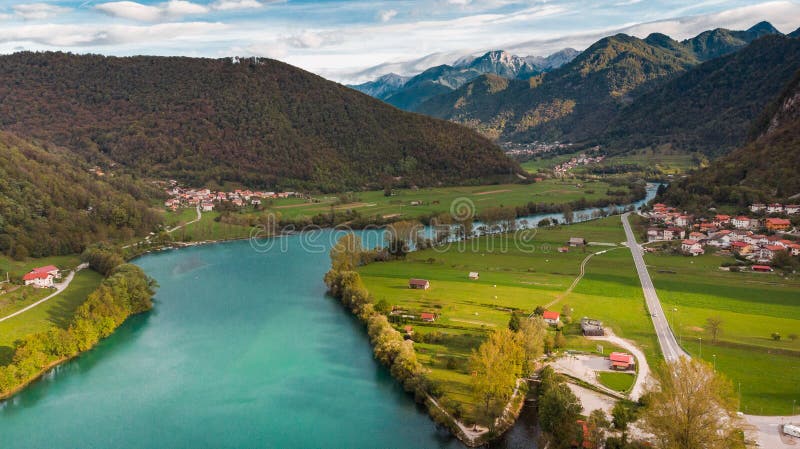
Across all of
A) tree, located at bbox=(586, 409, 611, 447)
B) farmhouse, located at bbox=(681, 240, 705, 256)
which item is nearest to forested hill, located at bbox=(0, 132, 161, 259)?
tree, located at bbox=(586, 409, 611, 447)

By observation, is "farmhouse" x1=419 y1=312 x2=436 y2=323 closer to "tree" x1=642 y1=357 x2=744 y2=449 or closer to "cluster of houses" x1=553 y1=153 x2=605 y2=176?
"tree" x1=642 y1=357 x2=744 y2=449

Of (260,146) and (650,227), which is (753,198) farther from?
(260,146)

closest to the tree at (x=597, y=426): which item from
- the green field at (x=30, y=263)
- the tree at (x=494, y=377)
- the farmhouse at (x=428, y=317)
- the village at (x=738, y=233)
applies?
the tree at (x=494, y=377)

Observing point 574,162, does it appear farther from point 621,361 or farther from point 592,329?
point 621,361

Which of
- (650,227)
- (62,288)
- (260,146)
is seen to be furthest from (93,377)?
(260,146)

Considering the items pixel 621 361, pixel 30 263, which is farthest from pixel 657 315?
pixel 30 263

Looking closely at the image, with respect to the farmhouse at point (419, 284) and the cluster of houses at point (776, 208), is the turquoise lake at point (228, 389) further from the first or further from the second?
the cluster of houses at point (776, 208)
